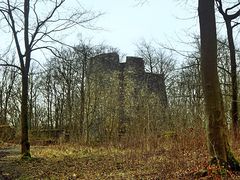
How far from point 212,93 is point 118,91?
2338cm

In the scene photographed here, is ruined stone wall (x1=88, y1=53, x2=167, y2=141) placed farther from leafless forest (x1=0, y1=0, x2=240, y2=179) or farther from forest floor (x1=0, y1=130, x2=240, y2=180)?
forest floor (x1=0, y1=130, x2=240, y2=180)

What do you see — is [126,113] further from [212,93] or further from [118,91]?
[212,93]

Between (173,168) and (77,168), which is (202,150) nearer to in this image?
(173,168)

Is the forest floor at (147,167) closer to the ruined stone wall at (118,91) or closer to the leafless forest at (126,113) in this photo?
the leafless forest at (126,113)

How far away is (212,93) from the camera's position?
27.7ft

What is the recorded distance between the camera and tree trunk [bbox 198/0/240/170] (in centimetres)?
816

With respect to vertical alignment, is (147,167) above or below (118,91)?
below

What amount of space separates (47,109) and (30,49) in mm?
25527

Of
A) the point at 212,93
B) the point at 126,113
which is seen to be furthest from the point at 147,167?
the point at 126,113

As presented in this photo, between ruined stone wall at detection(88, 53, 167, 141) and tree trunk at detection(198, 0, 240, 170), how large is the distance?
53.1 feet

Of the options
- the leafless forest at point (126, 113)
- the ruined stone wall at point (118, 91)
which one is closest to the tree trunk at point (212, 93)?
the leafless forest at point (126, 113)

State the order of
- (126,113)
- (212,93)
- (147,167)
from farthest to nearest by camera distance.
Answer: (126,113) → (147,167) → (212,93)

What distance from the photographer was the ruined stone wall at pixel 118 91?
28.0 m

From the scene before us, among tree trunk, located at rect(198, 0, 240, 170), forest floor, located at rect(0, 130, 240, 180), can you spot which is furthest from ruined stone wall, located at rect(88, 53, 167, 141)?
tree trunk, located at rect(198, 0, 240, 170)
